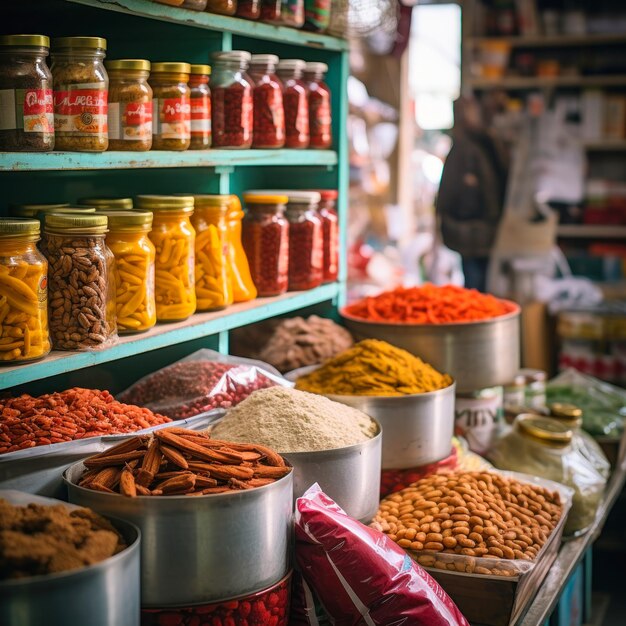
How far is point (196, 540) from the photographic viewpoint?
3.90 feet

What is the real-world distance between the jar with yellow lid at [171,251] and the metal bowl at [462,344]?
58 centimetres

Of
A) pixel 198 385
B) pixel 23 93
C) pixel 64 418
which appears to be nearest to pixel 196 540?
pixel 64 418

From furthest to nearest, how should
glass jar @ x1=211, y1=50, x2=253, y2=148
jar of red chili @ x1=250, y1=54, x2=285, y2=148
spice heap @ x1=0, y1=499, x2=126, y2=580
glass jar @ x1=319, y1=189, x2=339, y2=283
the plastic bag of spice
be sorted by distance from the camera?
glass jar @ x1=319, y1=189, x2=339, y2=283, jar of red chili @ x1=250, y1=54, x2=285, y2=148, glass jar @ x1=211, y1=50, x2=253, y2=148, the plastic bag of spice, spice heap @ x1=0, y1=499, x2=126, y2=580

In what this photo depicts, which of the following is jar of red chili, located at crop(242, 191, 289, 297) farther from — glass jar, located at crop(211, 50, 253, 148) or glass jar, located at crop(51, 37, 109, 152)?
glass jar, located at crop(51, 37, 109, 152)

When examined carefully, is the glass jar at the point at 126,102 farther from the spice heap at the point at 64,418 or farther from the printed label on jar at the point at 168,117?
the spice heap at the point at 64,418

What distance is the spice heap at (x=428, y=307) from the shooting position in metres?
2.24

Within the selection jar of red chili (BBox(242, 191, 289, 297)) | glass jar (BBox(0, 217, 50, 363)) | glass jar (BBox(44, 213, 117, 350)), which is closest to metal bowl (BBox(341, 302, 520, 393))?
jar of red chili (BBox(242, 191, 289, 297))

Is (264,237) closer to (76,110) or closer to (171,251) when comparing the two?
(171,251)

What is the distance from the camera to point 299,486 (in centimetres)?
143

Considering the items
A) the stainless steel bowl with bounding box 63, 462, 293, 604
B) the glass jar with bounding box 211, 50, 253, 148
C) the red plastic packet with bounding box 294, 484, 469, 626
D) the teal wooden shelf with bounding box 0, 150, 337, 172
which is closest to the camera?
the stainless steel bowl with bounding box 63, 462, 293, 604

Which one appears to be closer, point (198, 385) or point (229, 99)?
point (198, 385)

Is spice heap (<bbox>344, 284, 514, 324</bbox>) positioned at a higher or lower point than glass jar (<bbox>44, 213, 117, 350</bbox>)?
lower

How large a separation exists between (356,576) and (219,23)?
1.09 m

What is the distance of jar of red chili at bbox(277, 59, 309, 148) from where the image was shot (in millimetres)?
2164
